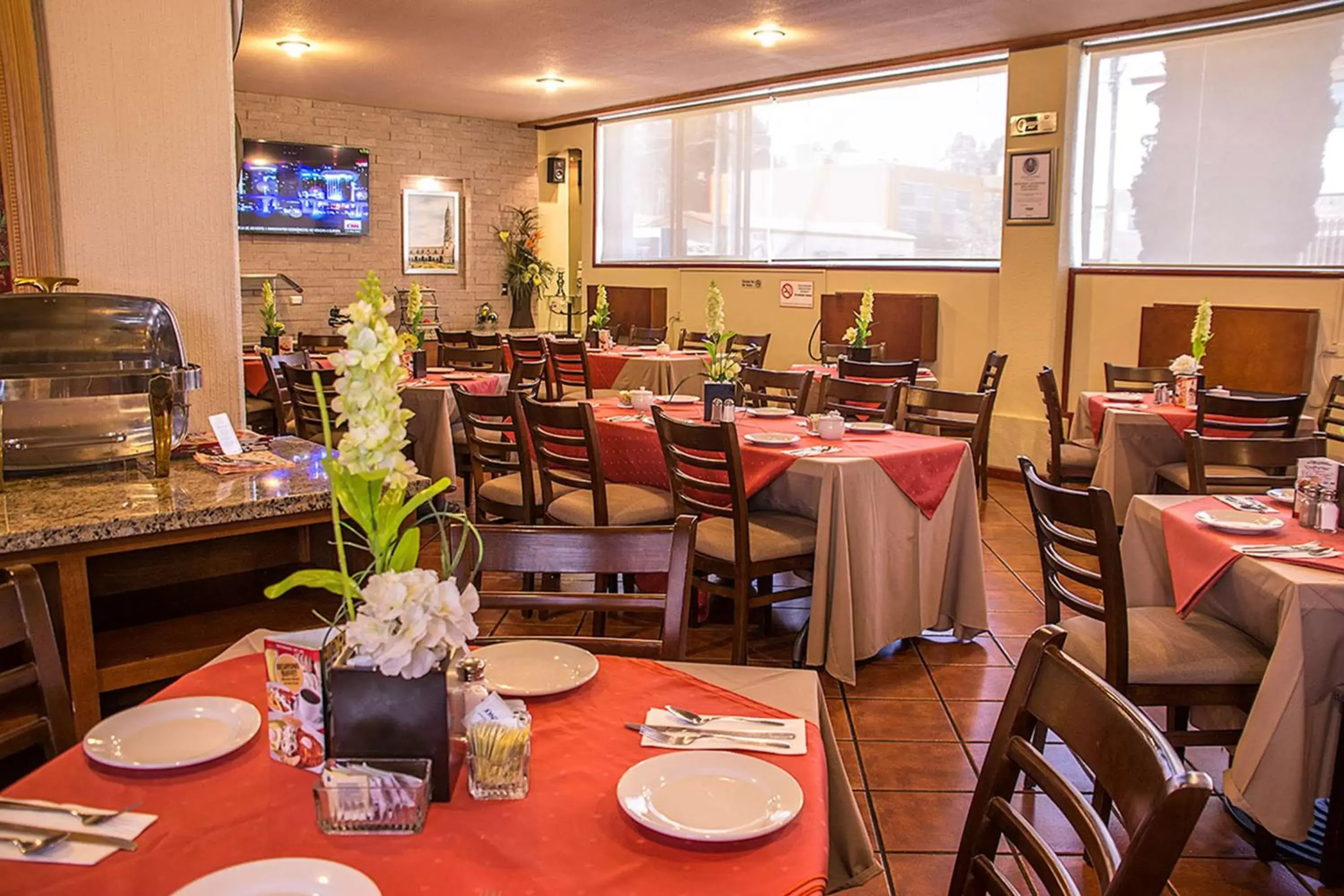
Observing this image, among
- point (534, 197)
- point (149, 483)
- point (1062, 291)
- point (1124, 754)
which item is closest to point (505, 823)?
point (1124, 754)

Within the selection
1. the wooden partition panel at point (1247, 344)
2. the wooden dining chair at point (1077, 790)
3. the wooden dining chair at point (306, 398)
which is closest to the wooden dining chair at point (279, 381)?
the wooden dining chair at point (306, 398)

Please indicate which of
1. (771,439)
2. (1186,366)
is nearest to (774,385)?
(771,439)

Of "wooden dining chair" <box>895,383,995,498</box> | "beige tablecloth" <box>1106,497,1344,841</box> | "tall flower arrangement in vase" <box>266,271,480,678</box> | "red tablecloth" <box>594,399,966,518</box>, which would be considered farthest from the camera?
"wooden dining chair" <box>895,383,995,498</box>

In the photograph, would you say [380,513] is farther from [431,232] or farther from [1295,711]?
[431,232]

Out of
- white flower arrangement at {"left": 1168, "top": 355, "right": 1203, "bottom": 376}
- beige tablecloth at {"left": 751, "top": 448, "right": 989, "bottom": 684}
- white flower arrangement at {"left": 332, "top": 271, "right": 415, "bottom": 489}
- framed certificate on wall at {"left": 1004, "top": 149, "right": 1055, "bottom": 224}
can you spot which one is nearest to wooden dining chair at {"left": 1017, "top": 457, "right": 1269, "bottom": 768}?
beige tablecloth at {"left": 751, "top": 448, "right": 989, "bottom": 684}

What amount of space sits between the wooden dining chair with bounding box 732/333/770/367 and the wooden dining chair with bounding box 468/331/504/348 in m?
1.84

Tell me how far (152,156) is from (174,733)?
5.97ft

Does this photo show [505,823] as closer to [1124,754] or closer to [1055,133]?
[1124,754]

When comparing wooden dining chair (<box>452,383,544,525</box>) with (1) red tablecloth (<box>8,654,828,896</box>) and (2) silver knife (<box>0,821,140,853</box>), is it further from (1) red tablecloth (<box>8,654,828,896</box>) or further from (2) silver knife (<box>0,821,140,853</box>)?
(2) silver knife (<box>0,821,140,853</box>)

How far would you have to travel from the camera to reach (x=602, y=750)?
144cm

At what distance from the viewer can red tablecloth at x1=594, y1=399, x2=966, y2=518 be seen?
12.1ft

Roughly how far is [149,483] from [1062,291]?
6.27 m

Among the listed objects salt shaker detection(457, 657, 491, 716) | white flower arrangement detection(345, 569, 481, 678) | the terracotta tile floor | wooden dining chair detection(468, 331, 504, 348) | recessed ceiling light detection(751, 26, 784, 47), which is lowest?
the terracotta tile floor

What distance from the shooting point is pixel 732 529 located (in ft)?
12.1
